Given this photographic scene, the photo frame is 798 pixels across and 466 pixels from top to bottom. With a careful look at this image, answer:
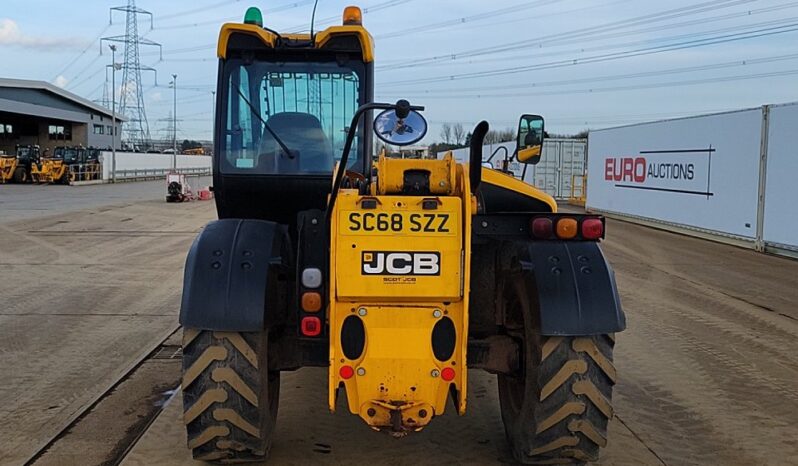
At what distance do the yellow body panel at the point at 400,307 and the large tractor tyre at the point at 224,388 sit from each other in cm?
47

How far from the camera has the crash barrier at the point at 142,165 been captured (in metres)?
50.0

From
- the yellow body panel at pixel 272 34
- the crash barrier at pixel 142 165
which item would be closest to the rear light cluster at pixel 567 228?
the yellow body panel at pixel 272 34

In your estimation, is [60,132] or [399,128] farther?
[60,132]

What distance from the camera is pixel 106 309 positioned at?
9.13 meters

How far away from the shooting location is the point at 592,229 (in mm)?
4004

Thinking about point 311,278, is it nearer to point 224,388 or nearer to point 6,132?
point 224,388

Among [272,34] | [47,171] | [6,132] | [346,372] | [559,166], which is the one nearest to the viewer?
[346,372]

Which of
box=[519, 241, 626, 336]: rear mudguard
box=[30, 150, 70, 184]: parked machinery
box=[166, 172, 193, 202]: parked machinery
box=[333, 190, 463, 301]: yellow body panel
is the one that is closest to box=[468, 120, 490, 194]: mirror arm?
box=[333, 190, 463, 301]: yellow body panel

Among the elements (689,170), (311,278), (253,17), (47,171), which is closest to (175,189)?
(47,171)

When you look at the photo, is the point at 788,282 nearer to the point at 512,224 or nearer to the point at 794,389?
the point at 794,389

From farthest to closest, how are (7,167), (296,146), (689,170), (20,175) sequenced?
1. (20,175)
2. (7,167)
3. (689,170)
4. (296,146)

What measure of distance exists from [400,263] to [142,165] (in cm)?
5912

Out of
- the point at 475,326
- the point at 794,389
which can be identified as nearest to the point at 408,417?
the point at 475,326

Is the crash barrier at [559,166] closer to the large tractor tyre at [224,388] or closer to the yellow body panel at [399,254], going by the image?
the large tractor tyre at [224,388]
